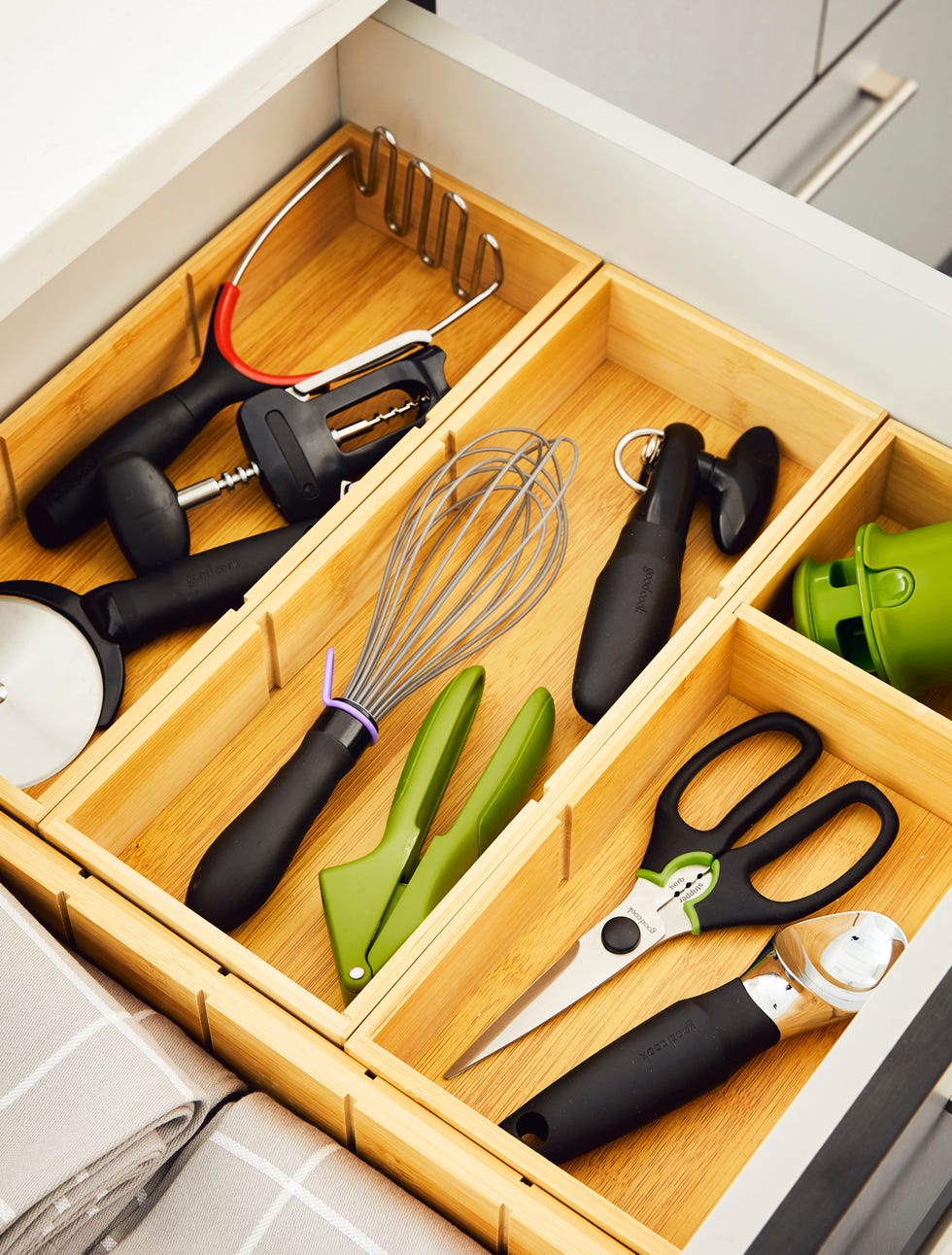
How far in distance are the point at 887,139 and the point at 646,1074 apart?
932 mm

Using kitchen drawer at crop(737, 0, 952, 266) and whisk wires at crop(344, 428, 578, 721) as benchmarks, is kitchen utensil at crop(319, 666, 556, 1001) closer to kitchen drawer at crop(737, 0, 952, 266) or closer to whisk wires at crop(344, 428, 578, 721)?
whisk wires at crop(344, 428, 578, 721)

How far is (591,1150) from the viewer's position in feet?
2.38

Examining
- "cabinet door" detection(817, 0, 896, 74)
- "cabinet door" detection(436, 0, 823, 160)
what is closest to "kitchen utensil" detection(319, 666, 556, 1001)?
"cabinet door" detection(436, 0, 823, 160)

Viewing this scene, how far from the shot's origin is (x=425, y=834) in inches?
31.2

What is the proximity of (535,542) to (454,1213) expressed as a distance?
0.39 metres

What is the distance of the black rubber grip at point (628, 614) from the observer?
2.72 ft

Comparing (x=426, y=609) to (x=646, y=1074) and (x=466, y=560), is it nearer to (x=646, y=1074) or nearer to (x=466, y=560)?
(x=466, y=560)

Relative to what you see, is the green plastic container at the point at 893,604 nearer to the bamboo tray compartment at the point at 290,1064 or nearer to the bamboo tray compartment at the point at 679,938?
the bamboo tray compartment at the point at 679,938

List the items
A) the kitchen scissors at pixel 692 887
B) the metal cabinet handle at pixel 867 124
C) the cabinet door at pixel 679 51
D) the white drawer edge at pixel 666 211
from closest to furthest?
the kitchen scissors at pixel 692 887 → the white drawer edge at pixel 666 211 → the cabinet door at pixel 679 51 → the metal cabinet handle at pixel 867 124

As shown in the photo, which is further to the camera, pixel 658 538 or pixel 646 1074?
pixel 658 538

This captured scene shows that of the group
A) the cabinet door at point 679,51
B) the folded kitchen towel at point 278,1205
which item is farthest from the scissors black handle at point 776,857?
the cabinet door at point 679,51

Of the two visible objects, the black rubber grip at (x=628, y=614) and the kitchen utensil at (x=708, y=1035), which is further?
the black rubber grip at (x=628, y=614)

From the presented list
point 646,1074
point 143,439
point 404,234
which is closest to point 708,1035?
point 646,1074

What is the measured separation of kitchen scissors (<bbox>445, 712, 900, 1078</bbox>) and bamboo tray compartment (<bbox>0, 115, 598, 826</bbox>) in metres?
0.24
